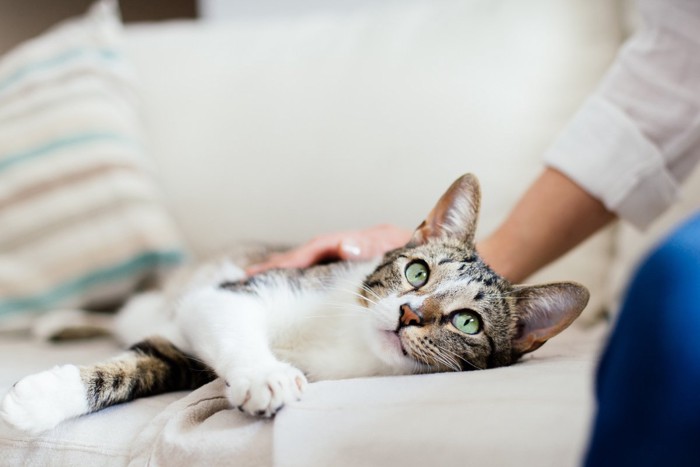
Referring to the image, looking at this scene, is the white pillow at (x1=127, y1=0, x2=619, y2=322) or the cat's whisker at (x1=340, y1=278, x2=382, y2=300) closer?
the cat's whisker at (x1=340, y1=278, x2=382, y2=300)

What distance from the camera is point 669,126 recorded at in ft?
3.60

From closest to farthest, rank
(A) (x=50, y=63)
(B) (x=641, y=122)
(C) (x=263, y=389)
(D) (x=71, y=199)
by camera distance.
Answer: (C) (x=263, y=389) < (B) (x=641, y=122) < (D) (x=71, y=199) < (A) (x=50, y=63)

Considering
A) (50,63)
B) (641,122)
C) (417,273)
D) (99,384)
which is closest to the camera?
(99,384)

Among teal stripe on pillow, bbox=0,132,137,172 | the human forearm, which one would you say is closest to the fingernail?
the human forearm

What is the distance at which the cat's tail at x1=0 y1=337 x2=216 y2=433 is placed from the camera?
76cm

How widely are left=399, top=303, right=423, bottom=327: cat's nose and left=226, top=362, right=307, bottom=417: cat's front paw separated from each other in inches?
7.0

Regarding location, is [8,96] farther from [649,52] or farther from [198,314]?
[649,52]

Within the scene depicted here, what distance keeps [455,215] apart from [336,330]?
0.90ft

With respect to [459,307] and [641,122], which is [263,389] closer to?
[459,307]

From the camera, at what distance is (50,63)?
61.6 inches

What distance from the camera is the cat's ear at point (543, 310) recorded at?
0.84 metres

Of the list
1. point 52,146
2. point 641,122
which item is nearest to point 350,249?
point 641,122

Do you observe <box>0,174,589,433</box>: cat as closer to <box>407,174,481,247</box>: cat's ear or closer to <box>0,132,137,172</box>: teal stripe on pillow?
<box>407,174,481,247</box>: cat's ear

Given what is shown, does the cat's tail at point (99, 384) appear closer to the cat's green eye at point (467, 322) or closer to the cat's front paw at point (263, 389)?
the cat's front paw at point (263, 389)
